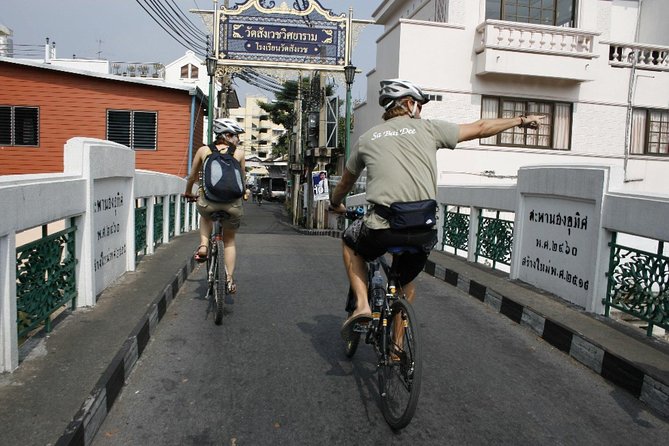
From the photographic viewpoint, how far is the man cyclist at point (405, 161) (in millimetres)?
3721

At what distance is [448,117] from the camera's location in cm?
1784

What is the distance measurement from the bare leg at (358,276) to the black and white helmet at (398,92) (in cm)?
102

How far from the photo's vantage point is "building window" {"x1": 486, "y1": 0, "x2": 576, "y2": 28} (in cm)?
1819

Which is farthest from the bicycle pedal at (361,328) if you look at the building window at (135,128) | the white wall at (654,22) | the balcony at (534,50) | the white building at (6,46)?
the white building at (6,46)

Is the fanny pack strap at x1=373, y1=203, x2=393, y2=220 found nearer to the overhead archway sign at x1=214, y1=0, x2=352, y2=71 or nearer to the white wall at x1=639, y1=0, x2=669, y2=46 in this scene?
the overhead archway sign at x1=214, y1=0, x2=352, y2=71

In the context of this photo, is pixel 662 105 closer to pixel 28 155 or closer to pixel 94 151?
pixel 94 151

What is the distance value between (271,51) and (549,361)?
17.3 metres

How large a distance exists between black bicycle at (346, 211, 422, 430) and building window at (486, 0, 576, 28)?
16.0m

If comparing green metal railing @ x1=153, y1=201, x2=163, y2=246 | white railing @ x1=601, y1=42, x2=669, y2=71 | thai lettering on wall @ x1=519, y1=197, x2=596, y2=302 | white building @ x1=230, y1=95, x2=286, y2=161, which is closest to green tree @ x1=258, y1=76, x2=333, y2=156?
white railing @ x1=601, y1=42, x2=669, y2=71

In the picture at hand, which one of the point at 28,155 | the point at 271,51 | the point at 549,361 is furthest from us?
the point at 271,51

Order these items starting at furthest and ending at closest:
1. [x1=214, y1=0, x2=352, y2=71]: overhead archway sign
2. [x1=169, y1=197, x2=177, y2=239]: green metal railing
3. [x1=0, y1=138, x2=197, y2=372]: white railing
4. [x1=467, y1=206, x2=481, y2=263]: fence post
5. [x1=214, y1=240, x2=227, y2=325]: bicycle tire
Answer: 1. [x1=214, y1=0, x2=352, y2=71]: overhead archway sign
2. [x1=169, y1=197, x2=177, y2=239]: green metal railing
3. [x1=467, y1=206, x2=481, y2=263]: fence post
4. [x1=214, y1=240, x2=227, y2=325]: bicycle tire
5. [x1=0, y1=138, x2=197, y2=372]: white railing

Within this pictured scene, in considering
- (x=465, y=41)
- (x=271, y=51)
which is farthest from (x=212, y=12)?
(x=465, y=41)

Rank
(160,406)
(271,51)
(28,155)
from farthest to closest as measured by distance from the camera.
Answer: (271,51)
(28,155)
(160,406)

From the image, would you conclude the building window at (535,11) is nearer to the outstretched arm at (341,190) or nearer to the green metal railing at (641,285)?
the green metal railing at (641,285)
